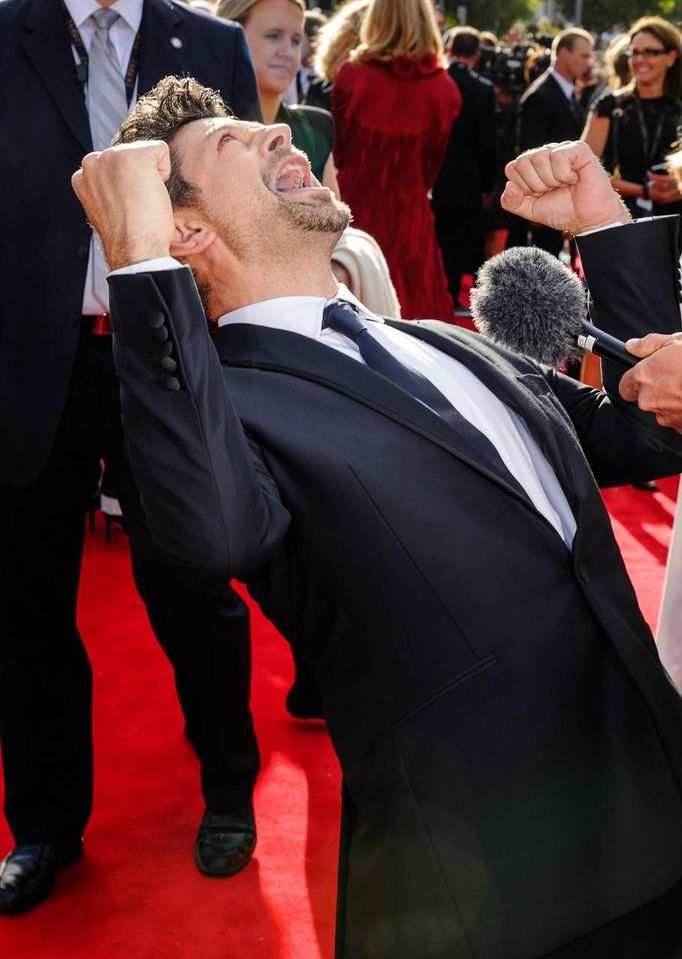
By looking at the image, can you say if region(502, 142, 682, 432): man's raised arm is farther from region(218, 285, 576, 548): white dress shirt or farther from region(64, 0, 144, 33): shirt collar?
region(64, 0, 144, 33): shirt collar

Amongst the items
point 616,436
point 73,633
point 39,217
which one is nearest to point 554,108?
point 39,217

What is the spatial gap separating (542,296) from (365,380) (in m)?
0.40

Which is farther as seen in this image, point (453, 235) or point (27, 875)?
point (453, 235)

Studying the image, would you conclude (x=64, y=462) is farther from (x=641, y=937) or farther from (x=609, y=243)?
(x=641, y=937)

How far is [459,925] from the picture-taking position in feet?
5.09

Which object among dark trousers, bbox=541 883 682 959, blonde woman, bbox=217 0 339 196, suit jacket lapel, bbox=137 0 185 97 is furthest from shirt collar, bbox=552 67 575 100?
dark trousers, bbox=541 883 682 959

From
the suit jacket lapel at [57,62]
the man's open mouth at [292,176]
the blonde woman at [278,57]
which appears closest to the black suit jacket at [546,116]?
the blonde woman at [278,57]

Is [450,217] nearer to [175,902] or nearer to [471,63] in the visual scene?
[471,63]

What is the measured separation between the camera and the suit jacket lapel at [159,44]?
9.04 ft

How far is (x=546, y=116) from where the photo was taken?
8.04 m

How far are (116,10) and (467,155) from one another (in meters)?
5.11

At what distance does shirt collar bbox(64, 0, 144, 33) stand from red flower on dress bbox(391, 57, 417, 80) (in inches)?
98.1

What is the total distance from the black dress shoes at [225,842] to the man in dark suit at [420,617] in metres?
1.29

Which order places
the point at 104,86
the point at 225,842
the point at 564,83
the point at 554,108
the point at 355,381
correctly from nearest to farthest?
1. the point at 355,381
2. the point at 104,86
3. the point at 225,842
4. the point at 554,108
5. the point at 564,83
